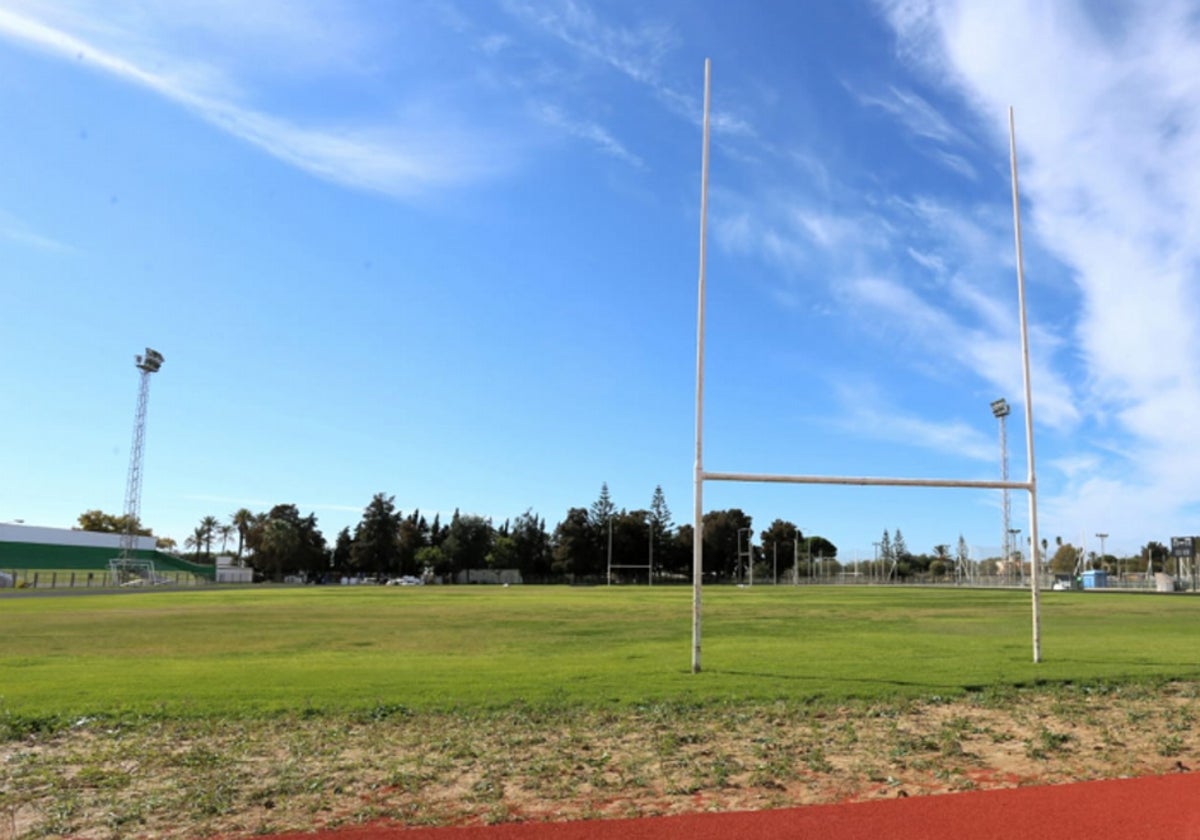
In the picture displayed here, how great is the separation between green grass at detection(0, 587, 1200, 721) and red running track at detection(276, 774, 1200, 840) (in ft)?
11.9

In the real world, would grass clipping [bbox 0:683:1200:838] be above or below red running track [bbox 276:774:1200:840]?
below

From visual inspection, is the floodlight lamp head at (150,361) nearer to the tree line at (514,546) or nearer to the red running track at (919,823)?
the tree line at (514,546)

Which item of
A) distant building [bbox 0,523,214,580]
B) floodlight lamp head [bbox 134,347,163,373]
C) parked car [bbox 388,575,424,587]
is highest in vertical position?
floodlight lamp head [bbox 134,347,163,373]

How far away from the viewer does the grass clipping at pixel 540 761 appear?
209 inches

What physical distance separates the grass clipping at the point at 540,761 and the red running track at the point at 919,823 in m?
0.25

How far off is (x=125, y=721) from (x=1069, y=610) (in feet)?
85.2

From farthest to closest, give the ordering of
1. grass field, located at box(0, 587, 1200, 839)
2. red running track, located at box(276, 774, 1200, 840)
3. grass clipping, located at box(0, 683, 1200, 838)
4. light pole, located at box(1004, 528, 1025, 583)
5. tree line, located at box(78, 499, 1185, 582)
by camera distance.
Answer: tree line, located at box(78, 499, 1185, 582)
light pole, located at box(1004, 528, 1025, 583)
grass field, located at box(0, 587, 1200, 839)
grass clipping, located at box(0, 683, 1200, 838)
red running track, located at box(276, 774, 1200, 840)

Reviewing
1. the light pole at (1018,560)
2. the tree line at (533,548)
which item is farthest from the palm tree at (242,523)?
the light pole at (1018,560)

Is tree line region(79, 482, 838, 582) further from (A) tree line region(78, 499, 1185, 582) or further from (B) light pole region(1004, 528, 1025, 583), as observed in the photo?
(B) light pole region(1004, 528, 1025, 583)

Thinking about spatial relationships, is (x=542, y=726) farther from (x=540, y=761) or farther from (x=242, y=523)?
(x=242, y=523)

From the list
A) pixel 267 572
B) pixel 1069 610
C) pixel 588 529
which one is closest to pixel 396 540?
pixel 267 572

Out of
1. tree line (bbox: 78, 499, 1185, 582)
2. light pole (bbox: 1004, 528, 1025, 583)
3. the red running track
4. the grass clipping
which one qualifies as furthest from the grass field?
tree line (bbox: 78, 499, 1185, 582)

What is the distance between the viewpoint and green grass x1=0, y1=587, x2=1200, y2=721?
9031 mm

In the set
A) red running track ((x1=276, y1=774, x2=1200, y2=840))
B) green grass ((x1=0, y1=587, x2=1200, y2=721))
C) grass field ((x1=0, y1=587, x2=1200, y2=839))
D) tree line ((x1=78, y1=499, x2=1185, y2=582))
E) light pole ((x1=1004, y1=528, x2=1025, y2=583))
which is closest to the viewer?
red running track ((x1=276, y1=774, x2=1200, y2=840))
